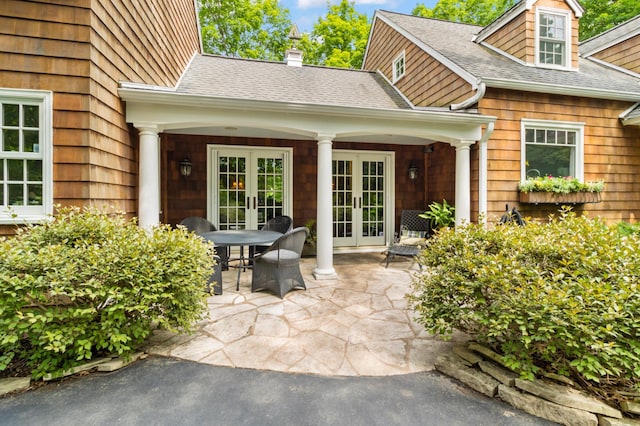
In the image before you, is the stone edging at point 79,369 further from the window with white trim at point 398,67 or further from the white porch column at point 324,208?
the window with white trim at point 398,67

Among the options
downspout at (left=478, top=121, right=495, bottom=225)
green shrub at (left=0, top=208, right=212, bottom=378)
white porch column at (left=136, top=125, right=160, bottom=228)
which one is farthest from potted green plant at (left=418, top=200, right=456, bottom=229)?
green shrub at (left=0, top=208, right=212, bottom=378)

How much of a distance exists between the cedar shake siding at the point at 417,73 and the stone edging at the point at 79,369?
5.84 metres

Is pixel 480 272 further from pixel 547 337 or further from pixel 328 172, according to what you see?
pixel 328 172

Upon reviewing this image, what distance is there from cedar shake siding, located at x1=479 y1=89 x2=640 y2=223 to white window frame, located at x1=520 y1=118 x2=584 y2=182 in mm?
73

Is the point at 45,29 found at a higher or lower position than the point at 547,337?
higher

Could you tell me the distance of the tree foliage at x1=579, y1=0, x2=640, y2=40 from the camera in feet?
35.4

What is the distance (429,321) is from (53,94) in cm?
385

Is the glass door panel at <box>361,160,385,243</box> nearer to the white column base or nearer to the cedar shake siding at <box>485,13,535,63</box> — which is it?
the white column base

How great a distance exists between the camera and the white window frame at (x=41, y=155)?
2.89 m

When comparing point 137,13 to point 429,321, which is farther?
point 137,13

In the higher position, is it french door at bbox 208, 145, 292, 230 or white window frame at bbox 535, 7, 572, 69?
white window frame at bbox 535, 7, 572, 69

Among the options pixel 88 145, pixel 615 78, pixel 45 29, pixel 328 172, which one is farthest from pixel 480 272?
pixel 615 78

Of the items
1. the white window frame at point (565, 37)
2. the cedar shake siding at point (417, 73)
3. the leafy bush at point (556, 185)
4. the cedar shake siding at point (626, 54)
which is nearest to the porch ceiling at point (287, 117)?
the cedar shake siding at point (417, 73)

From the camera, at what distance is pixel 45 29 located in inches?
115
